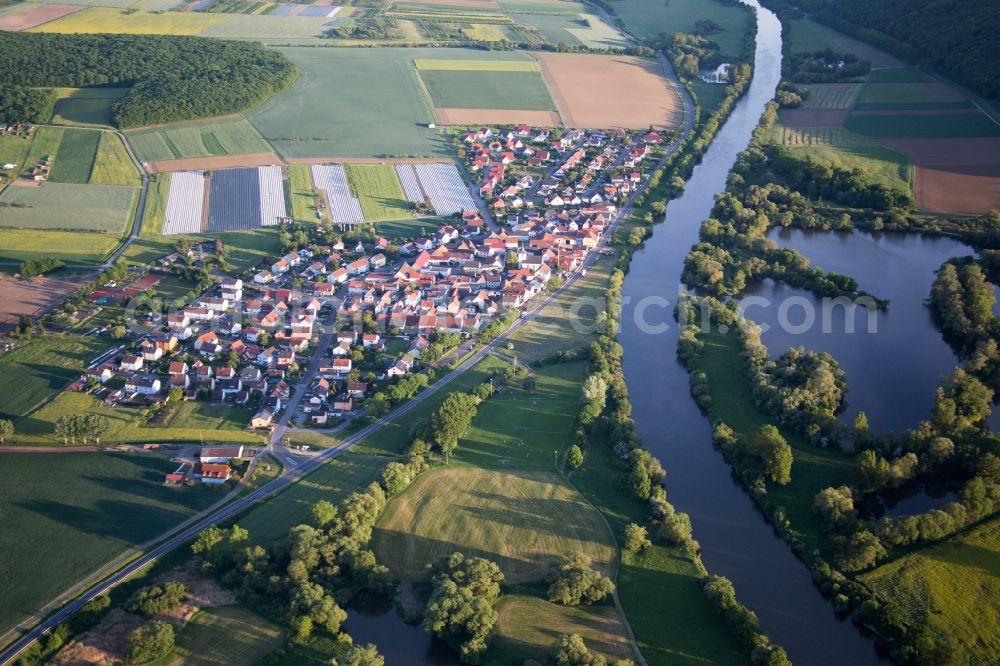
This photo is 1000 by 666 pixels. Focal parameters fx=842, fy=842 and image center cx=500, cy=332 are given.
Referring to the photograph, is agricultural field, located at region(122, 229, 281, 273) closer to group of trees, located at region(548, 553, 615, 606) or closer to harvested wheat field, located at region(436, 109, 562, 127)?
harvested wheat field, located at region(436, 109, 562, 127)

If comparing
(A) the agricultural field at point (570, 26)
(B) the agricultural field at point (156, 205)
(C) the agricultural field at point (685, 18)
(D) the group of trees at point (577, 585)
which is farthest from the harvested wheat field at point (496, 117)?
(D) the group of trees at point (577, 585)

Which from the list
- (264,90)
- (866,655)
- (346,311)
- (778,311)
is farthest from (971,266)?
(264,90)

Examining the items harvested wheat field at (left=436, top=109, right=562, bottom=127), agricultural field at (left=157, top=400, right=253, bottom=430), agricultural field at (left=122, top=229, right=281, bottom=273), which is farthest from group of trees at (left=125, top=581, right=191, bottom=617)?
harvested wheat field at (left=436, top=109, right=562, bottom=127)

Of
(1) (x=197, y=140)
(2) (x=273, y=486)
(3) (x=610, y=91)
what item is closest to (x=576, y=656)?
(2) (x=273, y=486)

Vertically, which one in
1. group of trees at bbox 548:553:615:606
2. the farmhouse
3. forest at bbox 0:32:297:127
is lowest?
the farmhouse

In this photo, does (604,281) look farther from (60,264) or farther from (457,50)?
→ (457,50)

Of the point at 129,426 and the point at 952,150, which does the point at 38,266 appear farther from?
the point at 952,150
